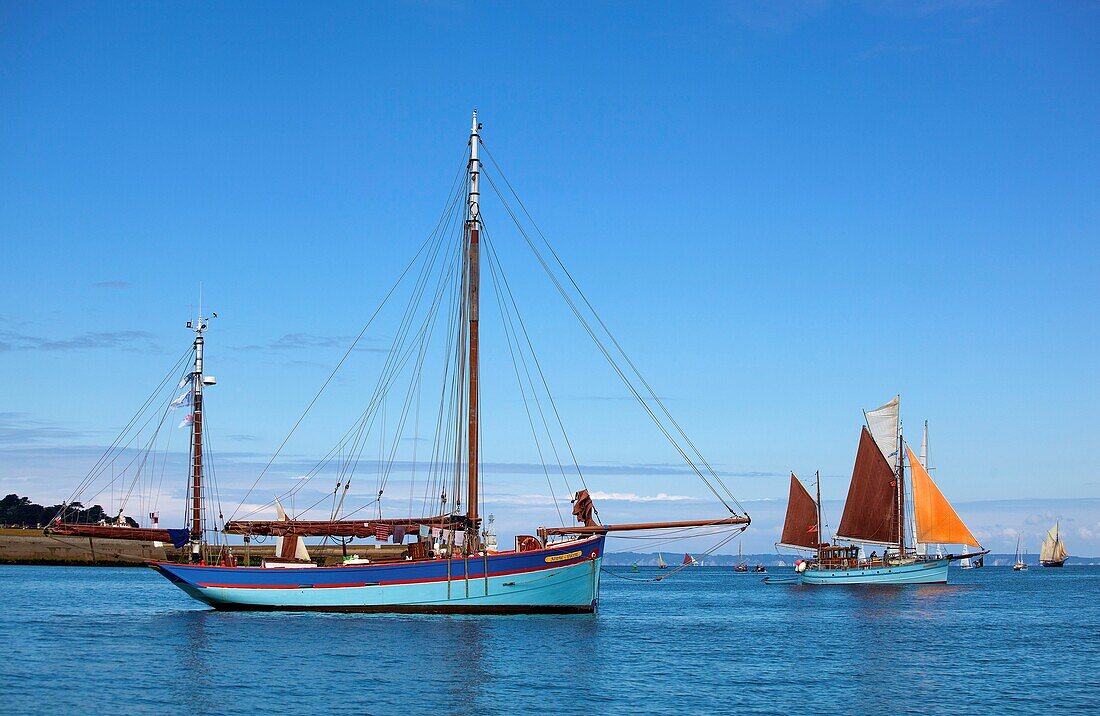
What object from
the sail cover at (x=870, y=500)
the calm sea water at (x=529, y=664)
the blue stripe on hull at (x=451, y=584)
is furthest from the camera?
the sail cover at (x=870, y=500)

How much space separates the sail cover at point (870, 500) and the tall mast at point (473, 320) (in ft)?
210

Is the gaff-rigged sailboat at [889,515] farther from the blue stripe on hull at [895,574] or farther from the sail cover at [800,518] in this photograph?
the sail cover at [800,518]

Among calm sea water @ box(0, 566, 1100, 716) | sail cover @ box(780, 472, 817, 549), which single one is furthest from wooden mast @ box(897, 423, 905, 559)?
calm sea water @ box(0, 566, 1100, 716)

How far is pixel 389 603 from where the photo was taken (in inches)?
2281

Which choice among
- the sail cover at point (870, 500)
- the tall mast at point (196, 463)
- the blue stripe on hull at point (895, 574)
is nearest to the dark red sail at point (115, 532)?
the tall mast at point (196, 463)

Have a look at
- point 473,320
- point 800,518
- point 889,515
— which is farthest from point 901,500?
point 473,320

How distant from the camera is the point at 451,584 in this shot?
186 feet

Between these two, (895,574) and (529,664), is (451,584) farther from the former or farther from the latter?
(895,574)

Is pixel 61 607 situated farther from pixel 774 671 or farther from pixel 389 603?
pixel 774 671

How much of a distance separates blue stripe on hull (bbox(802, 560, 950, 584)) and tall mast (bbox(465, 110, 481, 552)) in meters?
70.7

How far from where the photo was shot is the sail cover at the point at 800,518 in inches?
5118

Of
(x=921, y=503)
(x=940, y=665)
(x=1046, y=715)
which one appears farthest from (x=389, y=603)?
(x=921, y=503)

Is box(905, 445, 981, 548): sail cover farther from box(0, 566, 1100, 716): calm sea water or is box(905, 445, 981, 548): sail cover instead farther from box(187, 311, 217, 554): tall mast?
box(187, 311, 217, 554): tall mast

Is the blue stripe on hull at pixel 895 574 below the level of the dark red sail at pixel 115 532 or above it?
below
